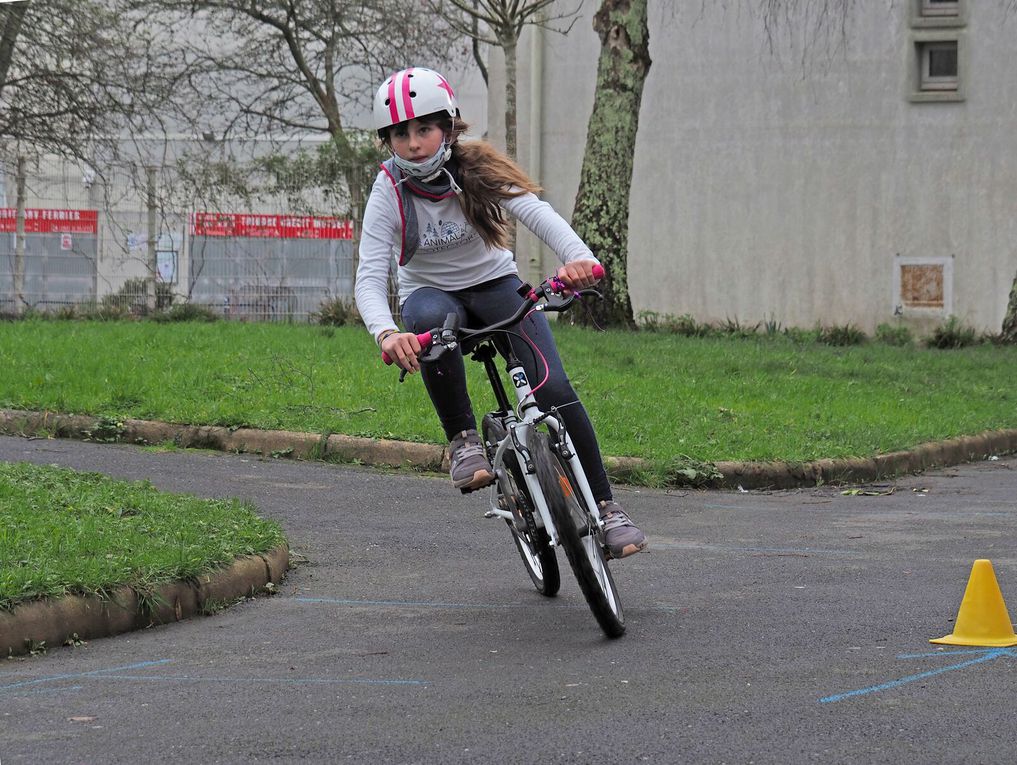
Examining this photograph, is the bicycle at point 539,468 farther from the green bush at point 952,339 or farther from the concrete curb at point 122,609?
the green bush at point 952,339

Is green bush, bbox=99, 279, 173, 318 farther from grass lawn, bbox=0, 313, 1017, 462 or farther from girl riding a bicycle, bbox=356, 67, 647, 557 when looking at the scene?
girl riding a bicycle, bbox=356, 67, 647, 557

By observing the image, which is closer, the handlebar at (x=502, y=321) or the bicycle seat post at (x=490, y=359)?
the handlebar at (x=502, y=321)

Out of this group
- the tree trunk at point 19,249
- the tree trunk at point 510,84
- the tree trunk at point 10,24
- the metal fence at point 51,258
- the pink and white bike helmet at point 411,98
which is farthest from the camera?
the metal fence at point 51,258

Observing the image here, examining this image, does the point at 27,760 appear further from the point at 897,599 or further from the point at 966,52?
the point at 966,52

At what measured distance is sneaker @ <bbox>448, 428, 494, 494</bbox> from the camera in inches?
220

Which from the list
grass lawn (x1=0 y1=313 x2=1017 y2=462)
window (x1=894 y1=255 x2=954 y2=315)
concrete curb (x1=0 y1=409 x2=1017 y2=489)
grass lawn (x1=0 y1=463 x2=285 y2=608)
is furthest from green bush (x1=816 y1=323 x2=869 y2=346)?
grass lawn (x1=0 y1=463 x2=285 y2=608)

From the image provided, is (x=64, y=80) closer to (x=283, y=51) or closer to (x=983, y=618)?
(x=283, y=51)

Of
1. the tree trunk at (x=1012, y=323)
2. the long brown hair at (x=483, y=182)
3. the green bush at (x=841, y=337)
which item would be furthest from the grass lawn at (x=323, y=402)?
the green bush at (x=841, y=337)

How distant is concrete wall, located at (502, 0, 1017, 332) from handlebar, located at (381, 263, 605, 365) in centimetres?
2044

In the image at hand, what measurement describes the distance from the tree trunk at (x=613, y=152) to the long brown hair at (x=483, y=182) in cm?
1256

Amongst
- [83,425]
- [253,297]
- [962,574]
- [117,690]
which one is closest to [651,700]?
[117,690]

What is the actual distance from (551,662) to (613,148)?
14.2 meters

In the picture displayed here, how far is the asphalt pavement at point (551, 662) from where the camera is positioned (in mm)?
3859

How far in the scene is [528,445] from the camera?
206 inches
